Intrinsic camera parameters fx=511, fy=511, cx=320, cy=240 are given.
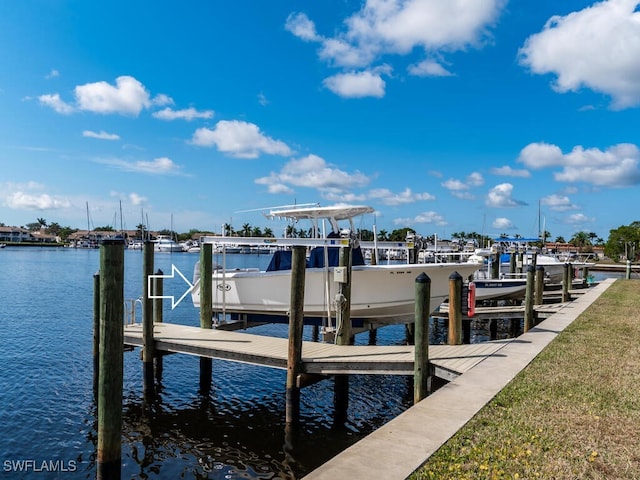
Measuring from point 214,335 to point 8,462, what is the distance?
468 centimetres

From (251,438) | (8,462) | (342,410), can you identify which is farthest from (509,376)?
(8,462)

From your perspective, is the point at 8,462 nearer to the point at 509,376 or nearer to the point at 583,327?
the point at 509,376

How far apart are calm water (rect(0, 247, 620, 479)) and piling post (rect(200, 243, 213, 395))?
407 mm

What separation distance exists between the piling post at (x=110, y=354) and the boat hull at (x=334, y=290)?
291 inches

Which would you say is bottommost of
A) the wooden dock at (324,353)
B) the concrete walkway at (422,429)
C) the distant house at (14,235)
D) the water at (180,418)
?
the water at (180,418)

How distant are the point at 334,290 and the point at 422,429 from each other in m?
8.32

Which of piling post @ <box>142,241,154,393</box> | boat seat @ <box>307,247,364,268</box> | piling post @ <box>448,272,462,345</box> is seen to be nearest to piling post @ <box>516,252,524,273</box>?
boat seat @ <box>307,247,364,268</box>

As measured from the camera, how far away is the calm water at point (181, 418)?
894cm

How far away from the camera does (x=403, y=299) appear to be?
14578mm

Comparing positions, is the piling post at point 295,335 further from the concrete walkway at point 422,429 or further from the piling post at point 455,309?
the piling post at point 455,309

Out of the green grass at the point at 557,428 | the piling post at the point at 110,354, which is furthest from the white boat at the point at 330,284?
the piling post at the point at 110,354

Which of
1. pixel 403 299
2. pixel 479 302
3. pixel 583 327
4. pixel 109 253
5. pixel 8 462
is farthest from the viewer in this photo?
pixel 479 302

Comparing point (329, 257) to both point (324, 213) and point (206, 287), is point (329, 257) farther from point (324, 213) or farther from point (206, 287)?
point (206, 287)

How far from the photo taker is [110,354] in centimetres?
A: 673
